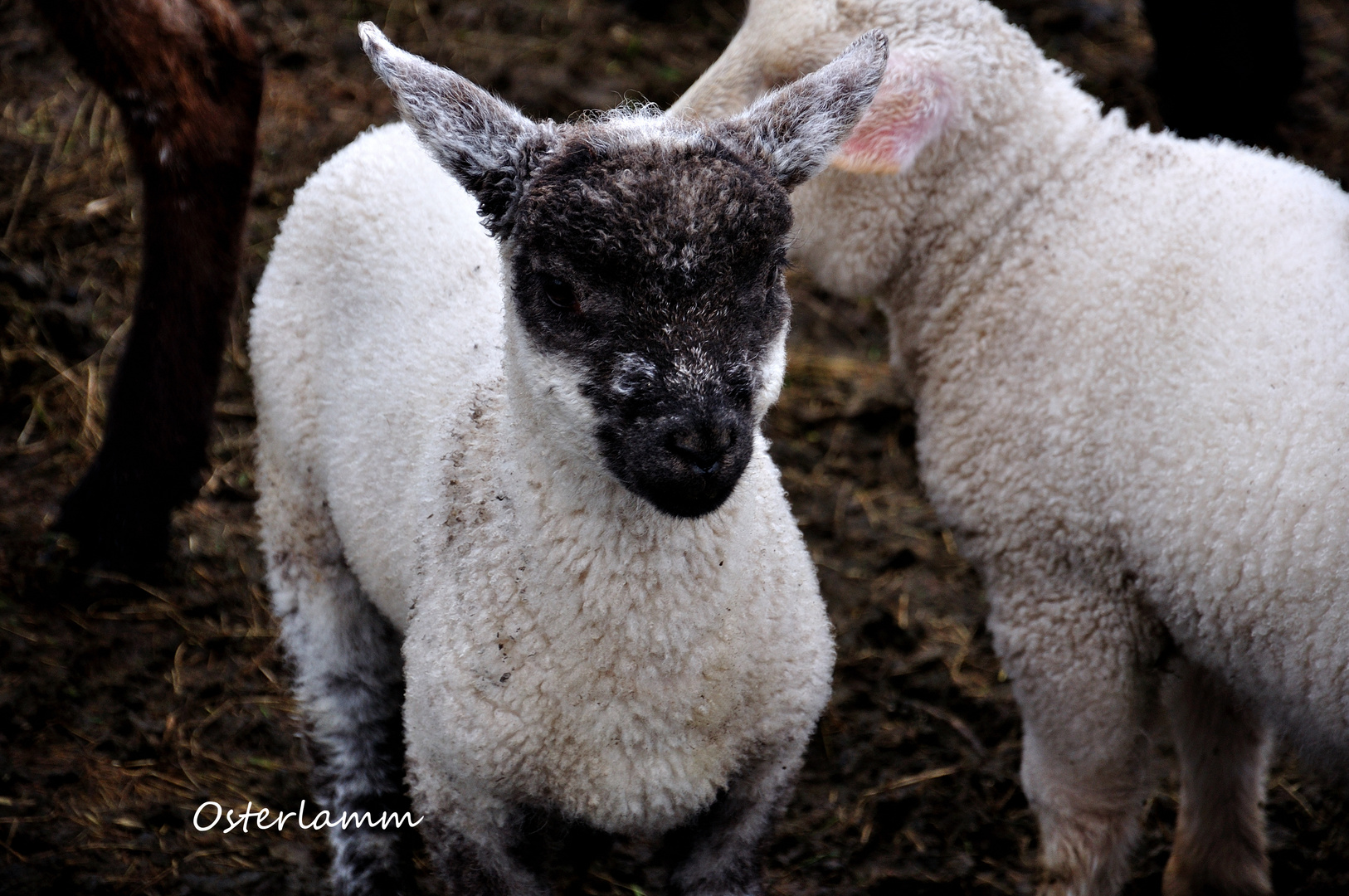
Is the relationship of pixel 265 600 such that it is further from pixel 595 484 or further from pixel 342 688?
pixel 595 484

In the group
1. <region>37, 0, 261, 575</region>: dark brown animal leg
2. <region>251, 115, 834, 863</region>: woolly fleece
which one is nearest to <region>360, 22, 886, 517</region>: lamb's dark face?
<region>251, 115, 834, 863</region>: woolly fleece

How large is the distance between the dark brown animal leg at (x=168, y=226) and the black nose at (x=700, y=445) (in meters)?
2.63

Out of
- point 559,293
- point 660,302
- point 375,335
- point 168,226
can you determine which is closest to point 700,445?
point 660,302

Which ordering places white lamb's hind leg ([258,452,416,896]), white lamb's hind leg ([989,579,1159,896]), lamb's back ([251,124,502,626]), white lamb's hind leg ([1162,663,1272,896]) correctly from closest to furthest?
1. lamb's back ([251,124,502,626])
2. white lamb's hind leg ([989,579,1159,896])
3. white lamb's hind leg ([258,452,416,896])
4. white lamb's hind leg ([1162,663,1272,896])

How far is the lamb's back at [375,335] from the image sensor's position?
2.88 metres

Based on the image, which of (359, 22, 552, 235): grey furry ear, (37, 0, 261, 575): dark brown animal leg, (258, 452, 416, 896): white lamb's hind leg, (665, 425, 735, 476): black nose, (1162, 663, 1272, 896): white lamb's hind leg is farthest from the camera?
(37, 0, 261, 575): dark brown animal leg

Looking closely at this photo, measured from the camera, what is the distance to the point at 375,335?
3061 mm

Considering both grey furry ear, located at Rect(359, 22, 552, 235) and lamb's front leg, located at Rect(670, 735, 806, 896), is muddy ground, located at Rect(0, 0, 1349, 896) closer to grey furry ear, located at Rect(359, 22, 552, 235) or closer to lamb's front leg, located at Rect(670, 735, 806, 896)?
lamb's front leg, located at Rect(670, 735, 806, 896)

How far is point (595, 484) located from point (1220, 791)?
225 cm

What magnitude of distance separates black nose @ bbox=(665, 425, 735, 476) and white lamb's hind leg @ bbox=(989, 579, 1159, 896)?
1386 millimetres

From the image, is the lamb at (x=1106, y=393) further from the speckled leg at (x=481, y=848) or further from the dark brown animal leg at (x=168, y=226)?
the dark brown animal leg at (x=168, y=226)

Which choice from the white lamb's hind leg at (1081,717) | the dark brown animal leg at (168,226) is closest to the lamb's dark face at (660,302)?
the white lamb's hind leg at (1081,717)

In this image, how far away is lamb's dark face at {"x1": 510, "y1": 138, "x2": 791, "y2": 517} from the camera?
206cm

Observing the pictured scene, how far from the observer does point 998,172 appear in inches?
133
